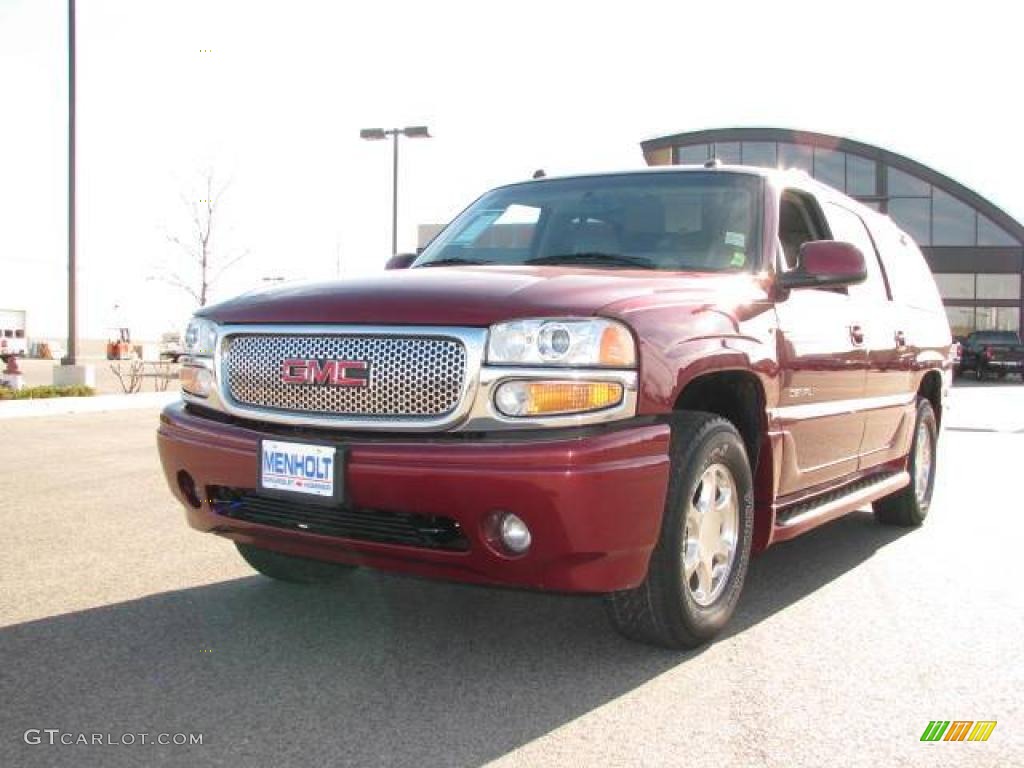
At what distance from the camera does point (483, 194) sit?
5496 mm

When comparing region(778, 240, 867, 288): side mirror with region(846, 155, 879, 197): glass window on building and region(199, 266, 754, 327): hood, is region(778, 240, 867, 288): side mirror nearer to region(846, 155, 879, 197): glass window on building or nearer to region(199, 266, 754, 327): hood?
region(199, 266, 754, 327): hood

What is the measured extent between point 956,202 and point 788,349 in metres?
42.9

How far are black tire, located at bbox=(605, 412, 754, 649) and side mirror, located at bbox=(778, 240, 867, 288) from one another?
2.84 feet

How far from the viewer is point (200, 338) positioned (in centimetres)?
392

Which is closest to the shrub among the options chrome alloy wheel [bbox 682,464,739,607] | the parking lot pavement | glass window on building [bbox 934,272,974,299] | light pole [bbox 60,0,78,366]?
light pole [bbox 60,0,78,366]

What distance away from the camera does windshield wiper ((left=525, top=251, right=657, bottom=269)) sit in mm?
4219

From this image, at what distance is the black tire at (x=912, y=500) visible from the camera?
622 cm

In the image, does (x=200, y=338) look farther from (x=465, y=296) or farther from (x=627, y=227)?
(x=627, y=227)

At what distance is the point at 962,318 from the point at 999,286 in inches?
90.0

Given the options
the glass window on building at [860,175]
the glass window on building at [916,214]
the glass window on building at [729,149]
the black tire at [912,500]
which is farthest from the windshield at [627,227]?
the glass window on building at [916,214]

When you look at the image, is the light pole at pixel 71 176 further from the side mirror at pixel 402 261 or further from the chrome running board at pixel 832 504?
the chrome running board at pixel 832 504

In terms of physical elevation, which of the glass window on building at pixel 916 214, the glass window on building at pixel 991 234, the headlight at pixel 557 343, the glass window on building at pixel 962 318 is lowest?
the headlight at pixel 557 343

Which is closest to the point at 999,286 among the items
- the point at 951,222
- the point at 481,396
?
the point at 951,222

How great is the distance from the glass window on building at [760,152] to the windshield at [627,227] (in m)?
39.9
